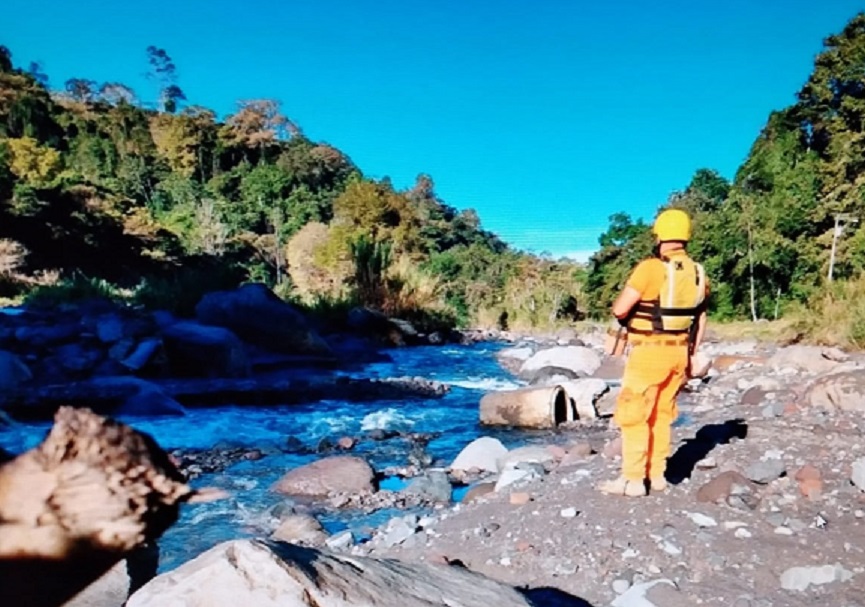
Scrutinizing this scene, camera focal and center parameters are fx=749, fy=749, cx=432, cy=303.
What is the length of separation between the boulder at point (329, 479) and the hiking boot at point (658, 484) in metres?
1.72

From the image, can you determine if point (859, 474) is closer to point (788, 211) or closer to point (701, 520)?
point (701, 520)

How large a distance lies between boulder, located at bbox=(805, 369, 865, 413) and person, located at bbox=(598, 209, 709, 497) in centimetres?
241

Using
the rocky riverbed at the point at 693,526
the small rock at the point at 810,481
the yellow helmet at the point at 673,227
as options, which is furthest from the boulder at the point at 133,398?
the small rock at the point at 810,481

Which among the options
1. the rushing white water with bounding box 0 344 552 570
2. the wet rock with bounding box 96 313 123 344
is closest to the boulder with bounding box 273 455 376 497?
the rushing white water with bounding box 0 344 552 570

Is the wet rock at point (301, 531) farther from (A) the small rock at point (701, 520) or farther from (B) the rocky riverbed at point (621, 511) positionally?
(A) the small rock at point (701, 520)

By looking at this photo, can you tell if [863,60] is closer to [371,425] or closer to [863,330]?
[863,330]

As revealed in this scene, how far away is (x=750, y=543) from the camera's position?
3.07m

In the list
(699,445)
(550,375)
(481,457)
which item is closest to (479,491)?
(481,457)

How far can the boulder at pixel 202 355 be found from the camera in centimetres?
878

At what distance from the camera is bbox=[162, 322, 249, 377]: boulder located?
28.8 ft

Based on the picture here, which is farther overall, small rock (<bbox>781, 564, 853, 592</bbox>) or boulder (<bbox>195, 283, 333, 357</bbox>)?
boulder (<bbox>195, 283, 333, 357</bbox>)

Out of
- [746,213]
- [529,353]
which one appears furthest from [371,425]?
[746,213]

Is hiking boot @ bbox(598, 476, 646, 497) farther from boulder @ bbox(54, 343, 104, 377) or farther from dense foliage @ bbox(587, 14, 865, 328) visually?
dense foliage @ bbox(587, 14, 865, 328)

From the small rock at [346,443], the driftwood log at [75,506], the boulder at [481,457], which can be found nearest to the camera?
the driftwood log at [75,506]
